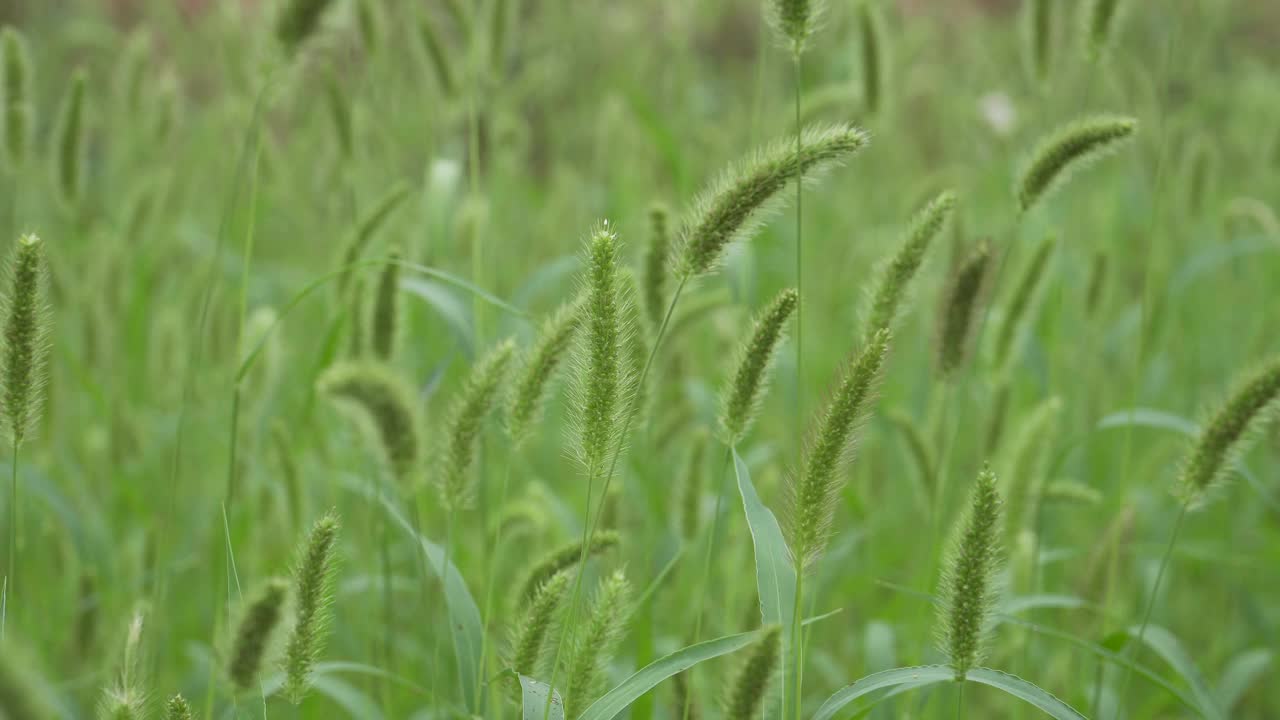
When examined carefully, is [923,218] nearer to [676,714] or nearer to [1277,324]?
[676,714]

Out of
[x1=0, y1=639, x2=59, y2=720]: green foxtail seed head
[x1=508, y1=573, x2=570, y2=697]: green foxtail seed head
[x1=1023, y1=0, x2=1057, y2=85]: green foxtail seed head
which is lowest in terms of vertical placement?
[x1=0, y1=639, x2=59, y2=720]: green foxtail seed head

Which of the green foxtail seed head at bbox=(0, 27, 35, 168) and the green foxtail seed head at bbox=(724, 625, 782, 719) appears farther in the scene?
the green foxtail seed head at bbox=(0, 27, 35, 168)

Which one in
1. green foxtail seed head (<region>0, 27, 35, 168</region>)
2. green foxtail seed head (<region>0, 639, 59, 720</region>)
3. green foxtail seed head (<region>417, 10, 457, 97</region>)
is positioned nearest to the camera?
green foxtail seed head (<region>0, 639, 59, 720</region>)

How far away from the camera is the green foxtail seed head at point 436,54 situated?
2.30 meters

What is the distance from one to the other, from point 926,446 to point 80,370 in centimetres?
168

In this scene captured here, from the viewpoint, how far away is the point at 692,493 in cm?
186

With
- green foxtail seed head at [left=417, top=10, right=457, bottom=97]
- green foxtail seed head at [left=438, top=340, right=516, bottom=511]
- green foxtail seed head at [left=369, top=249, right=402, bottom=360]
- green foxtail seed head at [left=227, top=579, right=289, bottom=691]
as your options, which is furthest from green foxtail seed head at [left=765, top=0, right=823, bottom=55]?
green foxtail seed head at [left=417, top=10, right=457, bottom=97]

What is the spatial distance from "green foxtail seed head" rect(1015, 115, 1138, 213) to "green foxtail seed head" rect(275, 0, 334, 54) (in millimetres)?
1011

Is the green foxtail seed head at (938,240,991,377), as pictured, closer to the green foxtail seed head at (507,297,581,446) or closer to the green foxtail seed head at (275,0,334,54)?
the green foxtail seed head at (507,297,581,446)

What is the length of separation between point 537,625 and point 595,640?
0.07 meters

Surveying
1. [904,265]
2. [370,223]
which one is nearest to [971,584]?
[904,265]

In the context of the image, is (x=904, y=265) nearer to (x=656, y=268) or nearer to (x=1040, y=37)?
(x=656, y=268)

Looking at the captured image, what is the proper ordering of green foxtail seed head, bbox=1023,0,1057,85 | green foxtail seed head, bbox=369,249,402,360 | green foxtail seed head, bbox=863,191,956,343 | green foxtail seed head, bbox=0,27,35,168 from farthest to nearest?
1. green foxtail seed head, bbox=1023,0,1057,85
2. green foxtail seed head, bbox=0,27,35,168
3. green foxtail seed head, bbox=369,249,402,360
4. green foxtail seed head, bbox=863,191,956,343

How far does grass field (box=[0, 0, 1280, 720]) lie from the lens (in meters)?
1.23
